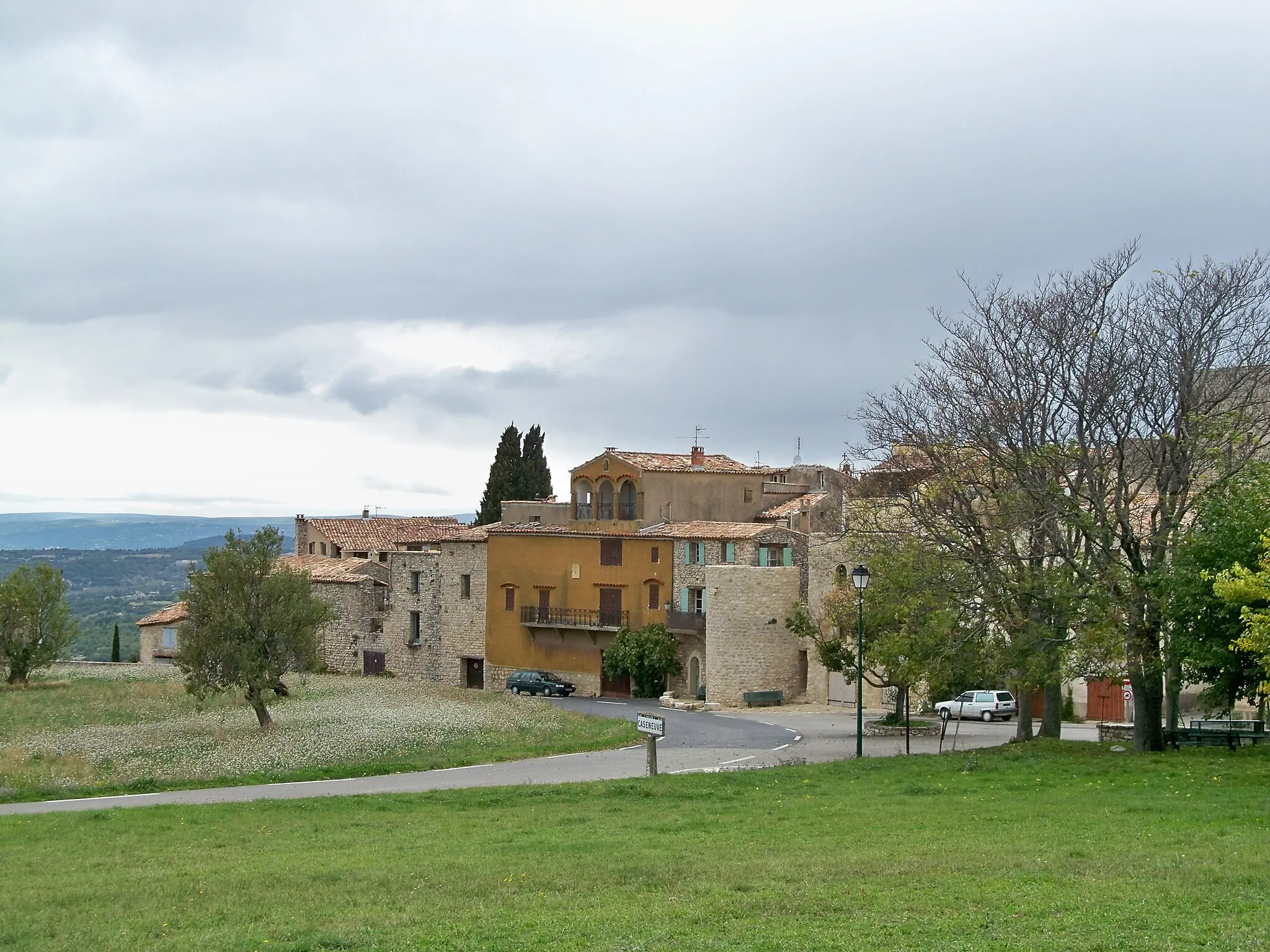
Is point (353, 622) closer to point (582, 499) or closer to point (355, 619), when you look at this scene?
point (355, 619)

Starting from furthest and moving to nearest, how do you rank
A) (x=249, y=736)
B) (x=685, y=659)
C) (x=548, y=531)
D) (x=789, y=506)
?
(x=548, y=531) → (x=789, y=506) → (x=685, y=659) → (x=249, y=736)

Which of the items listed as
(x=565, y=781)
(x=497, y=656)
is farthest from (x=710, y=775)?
(x=497, y=656)

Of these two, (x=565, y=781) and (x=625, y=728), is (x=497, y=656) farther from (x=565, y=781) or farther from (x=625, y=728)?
(x=565, y=781)

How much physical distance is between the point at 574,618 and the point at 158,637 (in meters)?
31.8

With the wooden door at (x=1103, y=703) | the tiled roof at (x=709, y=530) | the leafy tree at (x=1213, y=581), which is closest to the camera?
the leafy tree at (x=1213, y=581)

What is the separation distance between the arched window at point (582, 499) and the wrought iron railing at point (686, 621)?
9.71 meters

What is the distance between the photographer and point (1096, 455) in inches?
1011

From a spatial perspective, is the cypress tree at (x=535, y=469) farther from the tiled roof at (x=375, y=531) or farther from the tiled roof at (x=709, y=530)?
the tiled roof at (x=709, y=530)

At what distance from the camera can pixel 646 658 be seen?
56906 millimetres

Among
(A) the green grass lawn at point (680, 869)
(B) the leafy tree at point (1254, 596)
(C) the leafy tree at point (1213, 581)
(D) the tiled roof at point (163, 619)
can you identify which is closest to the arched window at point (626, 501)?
(D) the tiled roof at point (163, 619)

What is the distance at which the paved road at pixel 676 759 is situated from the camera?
23.4 m

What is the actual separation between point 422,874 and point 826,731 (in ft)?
90.2

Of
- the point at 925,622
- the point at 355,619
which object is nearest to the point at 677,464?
the point at 355,619

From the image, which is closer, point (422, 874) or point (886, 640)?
point (422, 874)
